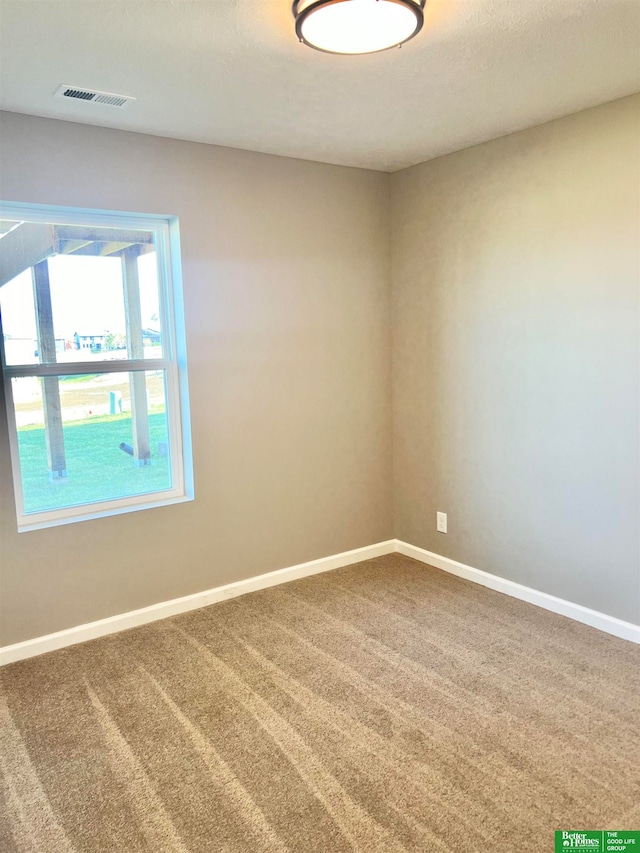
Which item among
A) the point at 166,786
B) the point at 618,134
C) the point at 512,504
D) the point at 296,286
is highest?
the point at 618,134

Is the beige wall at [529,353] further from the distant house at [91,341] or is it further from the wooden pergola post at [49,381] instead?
the wooden pergola post at [49,381]

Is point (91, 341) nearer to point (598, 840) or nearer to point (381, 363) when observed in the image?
point (381, 363)

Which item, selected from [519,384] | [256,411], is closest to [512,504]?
[519,384]

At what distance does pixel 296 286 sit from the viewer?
3.64 m

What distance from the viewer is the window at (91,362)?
292 centimetres

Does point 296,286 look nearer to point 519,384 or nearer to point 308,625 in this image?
point 519,384

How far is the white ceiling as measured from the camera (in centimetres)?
191

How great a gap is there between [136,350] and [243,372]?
0.59 m

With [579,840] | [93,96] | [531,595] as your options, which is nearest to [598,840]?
[579,840]

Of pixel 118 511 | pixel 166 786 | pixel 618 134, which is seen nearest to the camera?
pixel 166 786

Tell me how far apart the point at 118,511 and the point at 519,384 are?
2224 millimetres

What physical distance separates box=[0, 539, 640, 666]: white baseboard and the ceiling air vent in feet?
7.92

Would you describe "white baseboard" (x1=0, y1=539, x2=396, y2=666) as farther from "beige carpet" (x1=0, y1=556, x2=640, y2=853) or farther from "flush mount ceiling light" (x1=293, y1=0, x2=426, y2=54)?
"flush mount ceiling light" (x1=293, y1=0, x2=426, y2=54)

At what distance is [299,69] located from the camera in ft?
7.52
